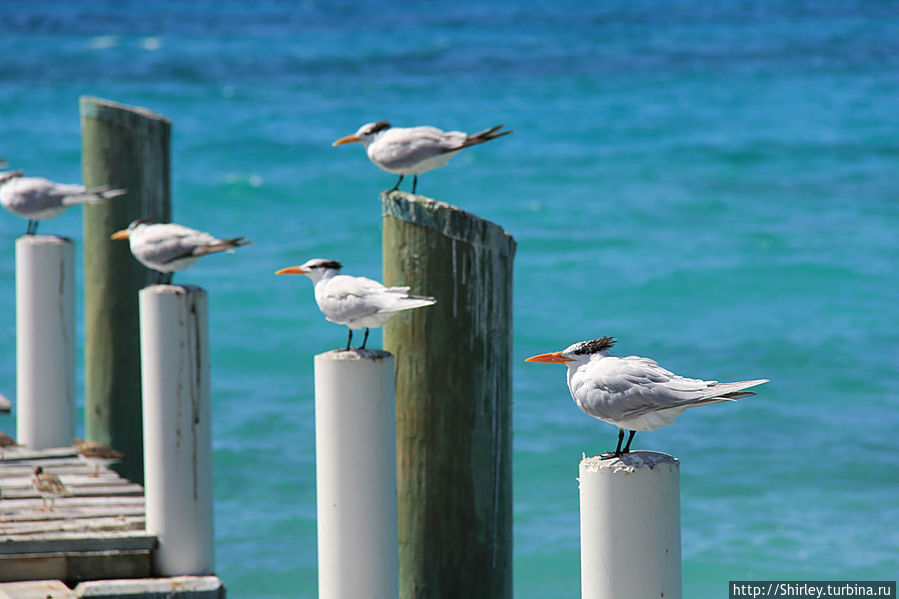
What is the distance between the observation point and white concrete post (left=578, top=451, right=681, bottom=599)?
3635 millimetres

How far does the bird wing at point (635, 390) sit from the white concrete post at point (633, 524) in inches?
5.4

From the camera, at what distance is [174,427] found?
17.9 feet

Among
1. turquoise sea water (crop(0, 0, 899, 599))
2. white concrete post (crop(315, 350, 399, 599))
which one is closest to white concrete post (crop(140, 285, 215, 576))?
white concrete post (crop(315, 350, 399, 599))

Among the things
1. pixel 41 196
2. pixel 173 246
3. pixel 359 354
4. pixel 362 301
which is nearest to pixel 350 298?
pixel 362 301

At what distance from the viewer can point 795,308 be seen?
14.6 m

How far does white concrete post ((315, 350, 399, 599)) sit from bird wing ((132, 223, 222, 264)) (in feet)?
3.72

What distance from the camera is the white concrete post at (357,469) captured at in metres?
4.50

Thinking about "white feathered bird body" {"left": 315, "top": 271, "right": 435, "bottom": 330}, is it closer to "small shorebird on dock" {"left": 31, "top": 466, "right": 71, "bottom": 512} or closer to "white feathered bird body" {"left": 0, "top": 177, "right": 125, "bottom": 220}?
"small shorebird on dock" {"left": 31, "top": 466, "right": 71, "bottom": 512}

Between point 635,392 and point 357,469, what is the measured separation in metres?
1.21

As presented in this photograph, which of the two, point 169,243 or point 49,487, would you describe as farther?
point 49,487

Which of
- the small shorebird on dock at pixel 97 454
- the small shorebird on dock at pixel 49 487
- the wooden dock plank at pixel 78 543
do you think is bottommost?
the wooden dock plank at pixel 78 543

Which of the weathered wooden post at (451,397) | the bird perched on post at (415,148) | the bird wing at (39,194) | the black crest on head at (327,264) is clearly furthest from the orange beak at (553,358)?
the bird wing at (39,194)

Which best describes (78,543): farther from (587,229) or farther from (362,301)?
(587,229)

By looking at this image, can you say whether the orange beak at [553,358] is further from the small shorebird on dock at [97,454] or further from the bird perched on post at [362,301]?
the small shorebird on dock at [97,454]
